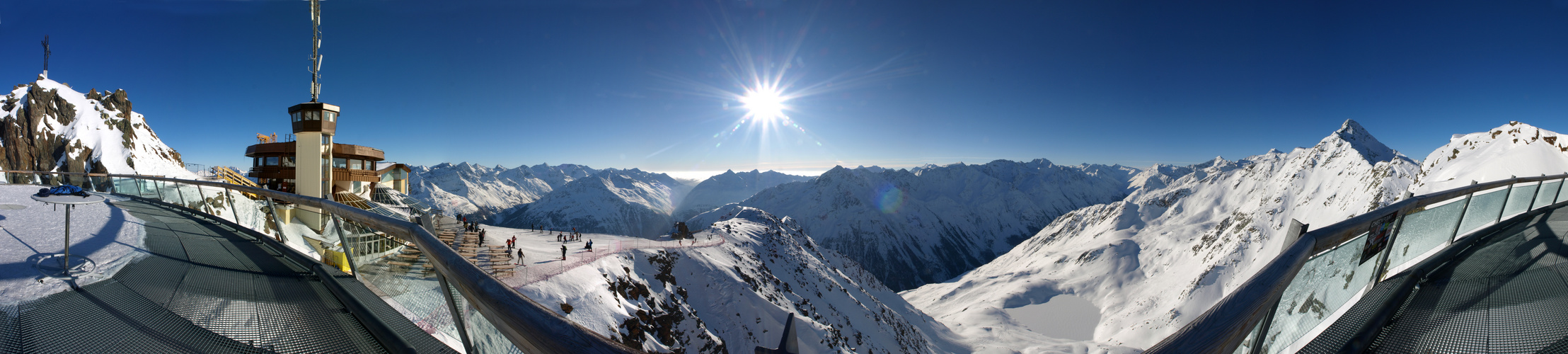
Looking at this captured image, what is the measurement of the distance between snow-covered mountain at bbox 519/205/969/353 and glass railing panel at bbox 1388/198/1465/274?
841 centimetres

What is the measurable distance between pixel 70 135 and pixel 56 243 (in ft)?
215

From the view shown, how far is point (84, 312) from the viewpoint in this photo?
3.60m

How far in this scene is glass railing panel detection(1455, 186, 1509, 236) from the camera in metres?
6.51

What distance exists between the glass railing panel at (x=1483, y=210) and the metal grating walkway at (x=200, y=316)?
12.1m

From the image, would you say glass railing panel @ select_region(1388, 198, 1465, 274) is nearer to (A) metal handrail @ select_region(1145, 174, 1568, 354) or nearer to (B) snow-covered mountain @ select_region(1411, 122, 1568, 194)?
(B) snow-covered mountain @ select_region(1411, 122, 1568, 194)

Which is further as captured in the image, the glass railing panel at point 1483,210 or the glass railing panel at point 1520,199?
the glass railing panel at point 1520,199

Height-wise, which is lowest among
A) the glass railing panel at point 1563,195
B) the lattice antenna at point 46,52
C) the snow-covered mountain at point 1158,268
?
the snow-covered mountain at point 1158,268

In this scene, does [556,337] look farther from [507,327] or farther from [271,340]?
[271,340]

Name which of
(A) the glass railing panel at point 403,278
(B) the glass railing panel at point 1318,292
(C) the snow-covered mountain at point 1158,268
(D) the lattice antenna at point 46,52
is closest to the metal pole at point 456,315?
(A) the glass railing panel at point 403,278

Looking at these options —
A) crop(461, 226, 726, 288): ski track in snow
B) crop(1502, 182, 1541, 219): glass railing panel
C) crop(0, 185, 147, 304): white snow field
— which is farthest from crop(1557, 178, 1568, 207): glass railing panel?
crop(461, 226, 726, 288): ski track in snow

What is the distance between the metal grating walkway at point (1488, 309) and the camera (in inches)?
144

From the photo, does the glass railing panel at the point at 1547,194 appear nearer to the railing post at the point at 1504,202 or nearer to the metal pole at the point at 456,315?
the railing post at the point at 1504,202

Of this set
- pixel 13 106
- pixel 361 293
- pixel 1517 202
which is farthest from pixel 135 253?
pixel 13 106

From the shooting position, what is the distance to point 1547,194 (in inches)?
334
